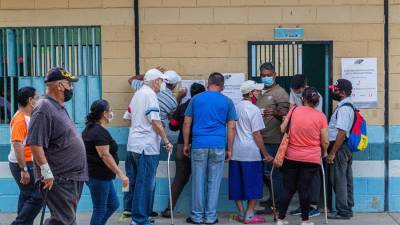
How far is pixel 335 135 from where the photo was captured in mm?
8875

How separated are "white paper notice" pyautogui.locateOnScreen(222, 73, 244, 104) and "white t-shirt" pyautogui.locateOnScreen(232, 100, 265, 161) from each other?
545mm

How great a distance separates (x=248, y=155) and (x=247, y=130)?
302mm

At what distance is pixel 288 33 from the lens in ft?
30.2

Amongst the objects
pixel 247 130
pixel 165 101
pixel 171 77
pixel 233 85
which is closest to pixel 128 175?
pixel 165 101

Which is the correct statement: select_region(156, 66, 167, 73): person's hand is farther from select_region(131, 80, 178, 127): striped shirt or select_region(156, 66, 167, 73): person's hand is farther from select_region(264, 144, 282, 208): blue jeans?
select_region(264, 144, 282, 208): blue jeans

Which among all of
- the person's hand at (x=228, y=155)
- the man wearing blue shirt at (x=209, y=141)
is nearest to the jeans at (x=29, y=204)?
the man wearing blue shirt at (x=209, y=141)

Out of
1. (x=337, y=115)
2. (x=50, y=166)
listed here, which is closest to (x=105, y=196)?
(x=50, y=166)

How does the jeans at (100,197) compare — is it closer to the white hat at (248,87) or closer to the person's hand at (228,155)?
the person's hand at (228,155)

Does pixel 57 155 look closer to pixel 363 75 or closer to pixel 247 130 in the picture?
pixel 247 130

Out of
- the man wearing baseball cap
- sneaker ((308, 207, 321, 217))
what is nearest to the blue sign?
the man wearing baseball cap

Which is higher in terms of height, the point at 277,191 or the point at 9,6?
the point at 9,6

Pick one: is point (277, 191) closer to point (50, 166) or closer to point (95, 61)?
point (95, 61)

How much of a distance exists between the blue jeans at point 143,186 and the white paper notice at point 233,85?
1.50 meters

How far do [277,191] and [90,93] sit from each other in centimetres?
269
